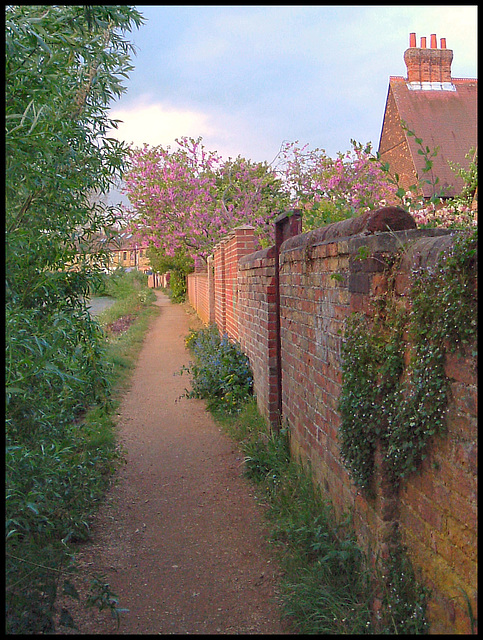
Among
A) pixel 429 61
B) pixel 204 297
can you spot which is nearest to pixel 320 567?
pixel 204 297

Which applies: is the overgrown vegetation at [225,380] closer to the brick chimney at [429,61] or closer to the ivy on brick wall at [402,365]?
the ivy on brick wall at [402,365]

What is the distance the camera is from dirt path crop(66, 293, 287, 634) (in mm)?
3133

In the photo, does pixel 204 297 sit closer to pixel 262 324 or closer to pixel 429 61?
pixel 262 324

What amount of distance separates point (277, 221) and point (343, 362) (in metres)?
3.01

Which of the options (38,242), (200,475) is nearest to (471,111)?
(200,475)

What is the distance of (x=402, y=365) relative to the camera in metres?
2.58

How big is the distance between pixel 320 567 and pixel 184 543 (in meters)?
1.25

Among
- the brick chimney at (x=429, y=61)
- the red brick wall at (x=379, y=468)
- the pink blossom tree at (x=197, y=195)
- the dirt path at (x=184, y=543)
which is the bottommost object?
the dirt path at (x=184, y=543)

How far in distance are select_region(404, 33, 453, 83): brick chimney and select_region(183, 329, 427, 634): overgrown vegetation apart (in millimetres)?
21023

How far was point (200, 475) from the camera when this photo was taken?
5402mm

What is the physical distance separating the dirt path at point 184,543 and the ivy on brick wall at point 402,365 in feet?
3.57

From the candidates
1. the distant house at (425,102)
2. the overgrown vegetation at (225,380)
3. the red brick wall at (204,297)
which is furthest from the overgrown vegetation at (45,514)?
the distant house at (425,102)

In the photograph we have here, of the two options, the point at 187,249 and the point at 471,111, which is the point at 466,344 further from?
the point at 471,111

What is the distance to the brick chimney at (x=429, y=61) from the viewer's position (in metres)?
21.8
